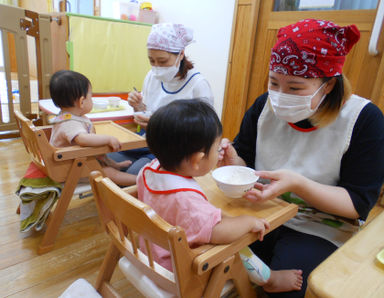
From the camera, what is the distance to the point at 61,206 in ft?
5.12

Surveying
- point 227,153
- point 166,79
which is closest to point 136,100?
point 166,79

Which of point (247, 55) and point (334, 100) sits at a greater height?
point (247, 55)

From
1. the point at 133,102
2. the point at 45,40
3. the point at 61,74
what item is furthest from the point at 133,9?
the point at 61,74

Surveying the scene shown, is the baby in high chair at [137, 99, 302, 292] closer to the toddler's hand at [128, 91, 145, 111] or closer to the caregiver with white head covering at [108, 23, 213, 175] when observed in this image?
the caregiver with white head covering at [108, 23, 213, 175]

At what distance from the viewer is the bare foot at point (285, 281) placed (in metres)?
0.94

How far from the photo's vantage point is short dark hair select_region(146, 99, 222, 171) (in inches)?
31.3

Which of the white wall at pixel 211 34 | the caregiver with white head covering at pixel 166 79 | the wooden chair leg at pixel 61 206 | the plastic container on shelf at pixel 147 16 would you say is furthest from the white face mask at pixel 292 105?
the plastic container on shelf at pixel 147 16

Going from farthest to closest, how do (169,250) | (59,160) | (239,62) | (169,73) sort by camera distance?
(239,62), (169,73), (59,160), (169,250)

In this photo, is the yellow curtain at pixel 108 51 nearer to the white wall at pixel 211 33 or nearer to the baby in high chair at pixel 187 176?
the white wall at pixel 211 33

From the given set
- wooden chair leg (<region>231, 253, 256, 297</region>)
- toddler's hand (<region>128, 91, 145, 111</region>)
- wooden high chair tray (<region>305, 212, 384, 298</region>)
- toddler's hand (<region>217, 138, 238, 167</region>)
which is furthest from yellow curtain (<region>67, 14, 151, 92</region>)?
wooden high chair tray (<region>305, 212, 384, 298</region>)

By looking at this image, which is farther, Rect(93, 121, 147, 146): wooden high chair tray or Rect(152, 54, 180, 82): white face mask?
Rect(152, 54, 180, 82): white face mask

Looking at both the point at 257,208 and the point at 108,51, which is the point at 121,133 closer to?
the point at 257,208

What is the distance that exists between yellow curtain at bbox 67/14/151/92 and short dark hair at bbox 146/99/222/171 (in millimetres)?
2540

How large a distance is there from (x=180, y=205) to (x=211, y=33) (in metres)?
2.86
